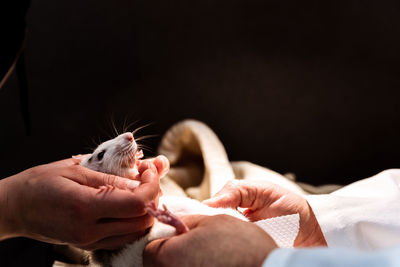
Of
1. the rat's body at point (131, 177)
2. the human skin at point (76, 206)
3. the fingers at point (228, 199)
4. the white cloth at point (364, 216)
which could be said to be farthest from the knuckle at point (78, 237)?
the white cloth at point (364, 216)

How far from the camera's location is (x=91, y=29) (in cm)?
147

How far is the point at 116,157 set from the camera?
82cm

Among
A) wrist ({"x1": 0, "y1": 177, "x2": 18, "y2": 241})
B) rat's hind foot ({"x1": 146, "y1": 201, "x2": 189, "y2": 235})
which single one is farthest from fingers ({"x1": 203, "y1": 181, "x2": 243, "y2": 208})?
wrist ({"x1": 0, "y1": 177, "x2": 18, "y2": 241})

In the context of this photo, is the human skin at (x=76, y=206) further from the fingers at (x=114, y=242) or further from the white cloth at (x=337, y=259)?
the white cloth at (x=337, y=259)

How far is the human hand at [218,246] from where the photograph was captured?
0.57 metres

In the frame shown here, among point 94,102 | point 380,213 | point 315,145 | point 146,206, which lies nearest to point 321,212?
point 380,213

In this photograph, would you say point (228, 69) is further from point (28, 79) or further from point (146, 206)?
point (146, 206)

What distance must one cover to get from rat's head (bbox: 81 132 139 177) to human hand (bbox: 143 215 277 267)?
0.21 metres

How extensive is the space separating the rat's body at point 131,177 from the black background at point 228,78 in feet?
2.18

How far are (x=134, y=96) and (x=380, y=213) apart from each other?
38.2 inches

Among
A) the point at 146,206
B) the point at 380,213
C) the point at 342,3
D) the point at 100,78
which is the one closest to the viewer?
the point at 146,206

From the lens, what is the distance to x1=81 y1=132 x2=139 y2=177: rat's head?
823mm

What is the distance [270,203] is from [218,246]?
36 centimetres

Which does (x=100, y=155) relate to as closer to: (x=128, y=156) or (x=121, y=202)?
(x=128, y=156)
